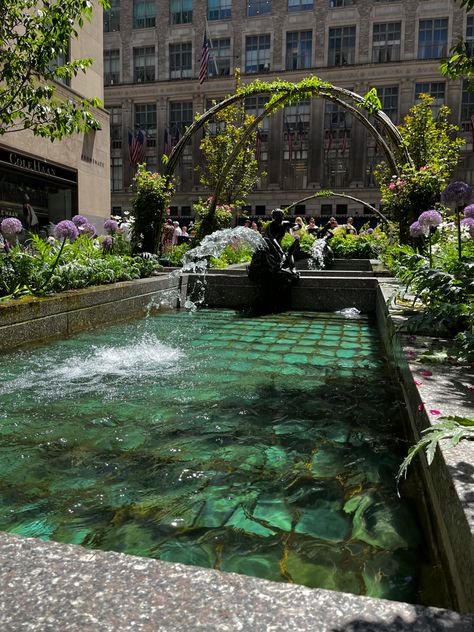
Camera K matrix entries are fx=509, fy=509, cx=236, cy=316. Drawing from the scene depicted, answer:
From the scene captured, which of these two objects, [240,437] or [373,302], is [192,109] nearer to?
[373,302]

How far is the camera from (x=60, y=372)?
16.3 feet

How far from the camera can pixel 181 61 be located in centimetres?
5016

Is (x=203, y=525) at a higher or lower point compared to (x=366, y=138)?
lower

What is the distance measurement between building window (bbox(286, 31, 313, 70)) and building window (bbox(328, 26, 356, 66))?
1916 mm

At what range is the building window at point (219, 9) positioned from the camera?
48469 mm

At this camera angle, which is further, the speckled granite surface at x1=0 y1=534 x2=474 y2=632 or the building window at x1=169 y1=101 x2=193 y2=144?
the building window at x1=169 y1=101 x2=193 y2=144

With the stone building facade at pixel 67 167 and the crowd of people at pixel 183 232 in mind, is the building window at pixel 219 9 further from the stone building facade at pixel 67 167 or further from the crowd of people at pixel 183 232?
the crowd of people at pixel 183 232

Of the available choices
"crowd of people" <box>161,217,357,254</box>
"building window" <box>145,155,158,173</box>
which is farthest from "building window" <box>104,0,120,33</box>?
"crowd of people" <box>161,217,357,254</box>

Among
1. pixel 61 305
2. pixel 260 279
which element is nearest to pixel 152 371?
pixel 61 305

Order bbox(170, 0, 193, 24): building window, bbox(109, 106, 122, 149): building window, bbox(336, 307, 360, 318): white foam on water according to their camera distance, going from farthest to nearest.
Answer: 1. bbox(109, 106, 122, 149): building window
2. bbox(170, 0, 193, 24): building window
3. bbox(336, 307, 360, 318): white foam on water

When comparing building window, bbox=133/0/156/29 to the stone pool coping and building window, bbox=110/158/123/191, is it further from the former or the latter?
the stone pool coping

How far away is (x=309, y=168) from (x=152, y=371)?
150 feet

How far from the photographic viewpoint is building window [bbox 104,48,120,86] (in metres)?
51.6

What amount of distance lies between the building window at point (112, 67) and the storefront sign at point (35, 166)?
125ft
